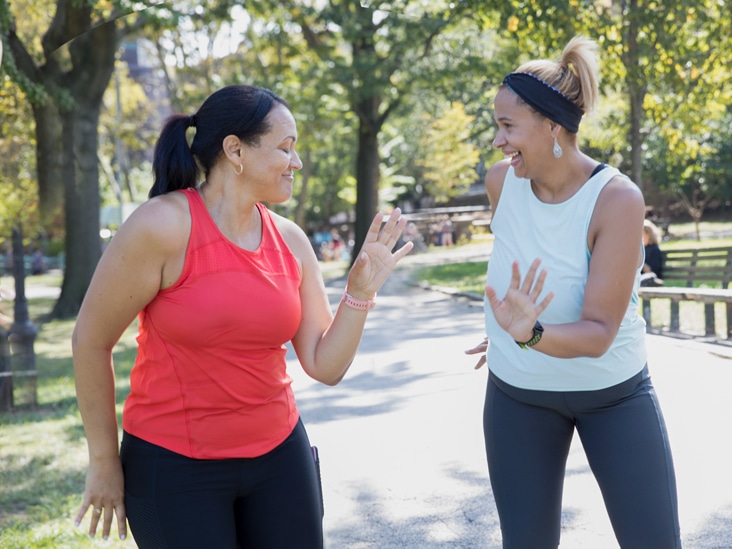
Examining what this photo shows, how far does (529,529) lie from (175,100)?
21935mm

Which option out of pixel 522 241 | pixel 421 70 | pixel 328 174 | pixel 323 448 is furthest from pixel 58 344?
pixel 328 174

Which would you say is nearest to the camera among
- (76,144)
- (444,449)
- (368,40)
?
(444,449)

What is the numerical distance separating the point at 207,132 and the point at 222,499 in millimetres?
989

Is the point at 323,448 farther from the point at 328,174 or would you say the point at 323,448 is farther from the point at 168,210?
the point at 328,174

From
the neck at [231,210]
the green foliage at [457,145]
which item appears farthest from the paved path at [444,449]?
the green foliage at [457,145]

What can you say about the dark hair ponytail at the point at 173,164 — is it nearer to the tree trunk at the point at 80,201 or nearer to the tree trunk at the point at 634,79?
the tree trunk at the point at 634,79

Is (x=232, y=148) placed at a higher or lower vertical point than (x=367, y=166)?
lower

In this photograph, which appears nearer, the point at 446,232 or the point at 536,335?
the point at 536,335

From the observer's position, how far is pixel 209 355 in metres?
2.47

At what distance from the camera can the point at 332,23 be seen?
21406 millimetres

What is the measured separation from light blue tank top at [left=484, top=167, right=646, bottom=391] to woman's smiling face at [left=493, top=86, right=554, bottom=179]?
0.43 ft

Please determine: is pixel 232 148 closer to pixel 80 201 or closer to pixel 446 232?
pixel 80 201

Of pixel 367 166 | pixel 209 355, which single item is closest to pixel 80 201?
pixel 367 166

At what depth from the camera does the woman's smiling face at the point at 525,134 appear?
2.86 meters
